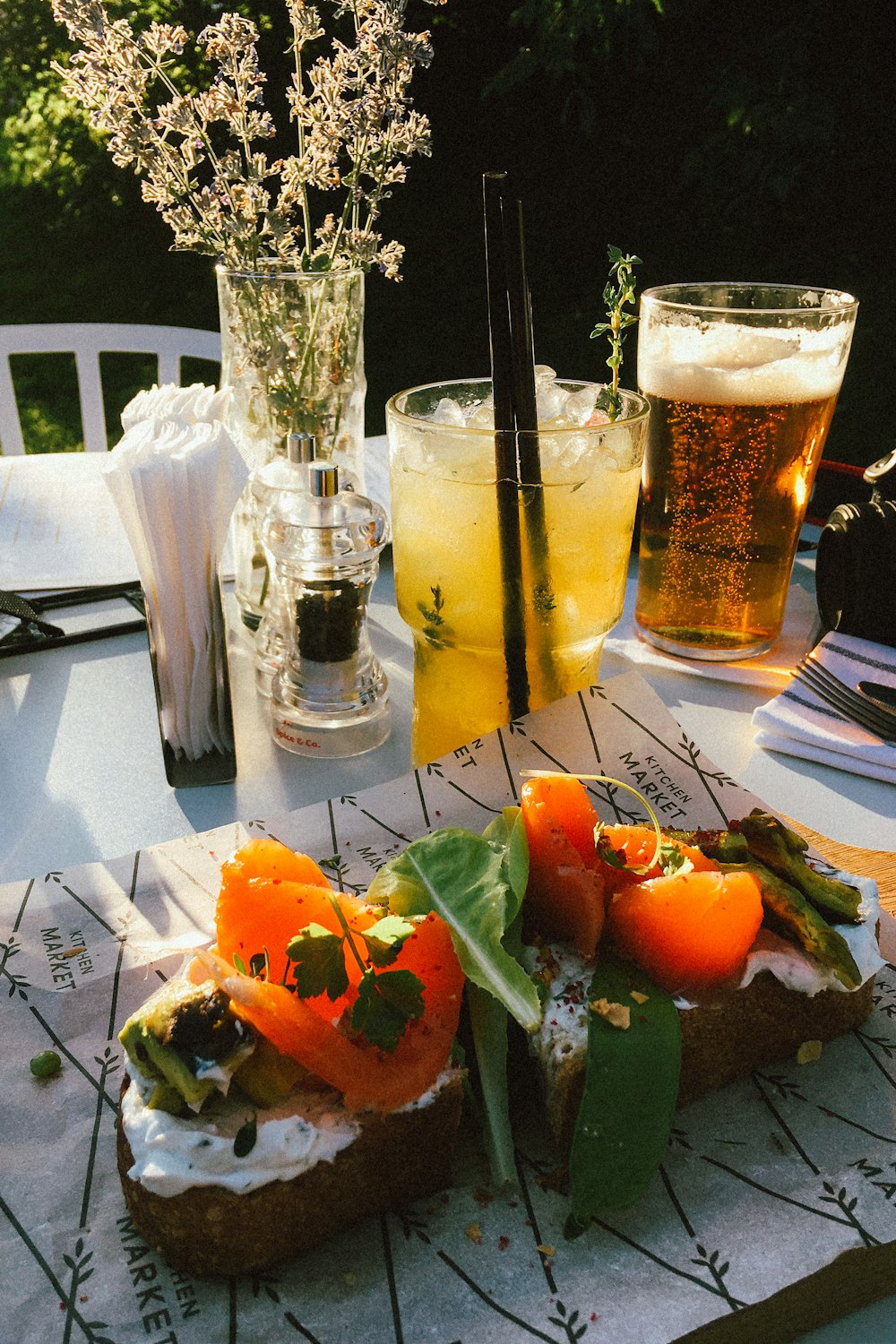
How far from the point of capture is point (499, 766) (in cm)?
147

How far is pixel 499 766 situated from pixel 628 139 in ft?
14.4

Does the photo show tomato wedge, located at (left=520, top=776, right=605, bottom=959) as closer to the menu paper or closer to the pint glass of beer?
the menu paper

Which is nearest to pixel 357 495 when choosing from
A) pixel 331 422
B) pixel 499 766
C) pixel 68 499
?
pixel 331 422

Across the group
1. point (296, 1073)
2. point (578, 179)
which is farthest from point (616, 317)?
point (578, 179)

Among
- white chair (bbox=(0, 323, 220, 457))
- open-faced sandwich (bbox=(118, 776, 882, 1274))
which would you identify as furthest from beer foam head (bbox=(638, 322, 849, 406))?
white chair (bbox=(0, 323, 220, 457))

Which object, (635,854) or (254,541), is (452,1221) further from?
(254,541)

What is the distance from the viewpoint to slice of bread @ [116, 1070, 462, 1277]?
0.90m

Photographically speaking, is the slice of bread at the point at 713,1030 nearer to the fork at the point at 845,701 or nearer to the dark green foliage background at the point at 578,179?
the fork at the point at 845,701

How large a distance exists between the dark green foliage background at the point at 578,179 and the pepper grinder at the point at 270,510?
111 inches

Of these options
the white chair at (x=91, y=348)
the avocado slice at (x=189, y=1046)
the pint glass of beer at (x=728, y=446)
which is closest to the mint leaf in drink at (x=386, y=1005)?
the avocado slice at (x=189, y=1046)

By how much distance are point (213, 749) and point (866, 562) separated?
1.08m

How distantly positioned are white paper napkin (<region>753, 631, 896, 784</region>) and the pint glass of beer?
0.62 ft

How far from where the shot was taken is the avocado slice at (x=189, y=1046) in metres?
0.92

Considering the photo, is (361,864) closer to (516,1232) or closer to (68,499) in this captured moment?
(516,1232)
